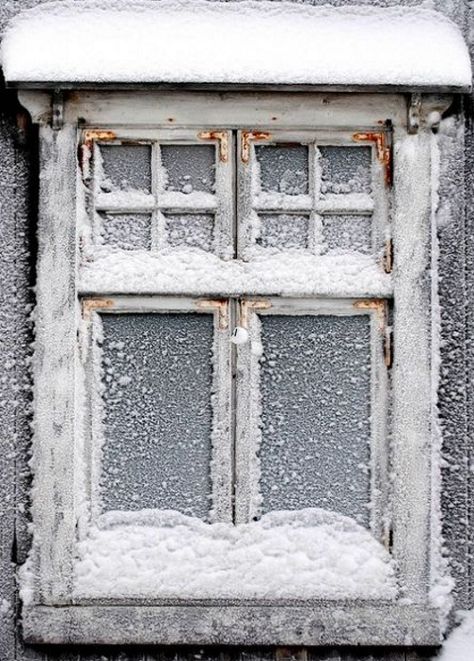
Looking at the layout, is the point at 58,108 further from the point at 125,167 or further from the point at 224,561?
the point at 224,561

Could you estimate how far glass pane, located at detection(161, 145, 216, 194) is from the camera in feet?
9.49

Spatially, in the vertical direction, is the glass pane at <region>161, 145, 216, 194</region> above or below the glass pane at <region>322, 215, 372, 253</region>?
above

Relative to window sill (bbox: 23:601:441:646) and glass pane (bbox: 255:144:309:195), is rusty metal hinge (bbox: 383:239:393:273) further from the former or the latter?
window sill (bbox: 23:601:441:646)

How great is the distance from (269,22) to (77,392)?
136 centimetres

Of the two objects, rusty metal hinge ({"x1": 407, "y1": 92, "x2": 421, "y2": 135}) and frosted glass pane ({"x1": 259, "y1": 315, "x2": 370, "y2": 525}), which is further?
frosted glass pane ({"x1": 259, "y1": 315, "x2": 370, "y2": 525})

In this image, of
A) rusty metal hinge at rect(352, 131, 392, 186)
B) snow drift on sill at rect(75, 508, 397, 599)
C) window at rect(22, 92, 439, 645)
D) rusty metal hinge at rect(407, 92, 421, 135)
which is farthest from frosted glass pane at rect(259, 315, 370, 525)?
rusty metal hinge at rect(407, 92, 421, 135)

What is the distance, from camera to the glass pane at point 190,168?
2.89m

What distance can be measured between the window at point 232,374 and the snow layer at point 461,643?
101 millimetres

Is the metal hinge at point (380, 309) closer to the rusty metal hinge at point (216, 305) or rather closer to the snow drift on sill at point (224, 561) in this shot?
the rusty metal hinge at point (216, 305)

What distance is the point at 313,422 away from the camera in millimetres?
2893

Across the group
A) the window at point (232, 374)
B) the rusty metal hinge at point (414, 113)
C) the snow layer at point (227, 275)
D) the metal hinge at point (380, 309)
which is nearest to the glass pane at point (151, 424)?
the window at point (232, 374)

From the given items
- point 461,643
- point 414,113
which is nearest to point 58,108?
point 414,113

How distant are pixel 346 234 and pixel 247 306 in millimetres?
409

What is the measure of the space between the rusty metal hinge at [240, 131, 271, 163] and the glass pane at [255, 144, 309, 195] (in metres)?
0.03
